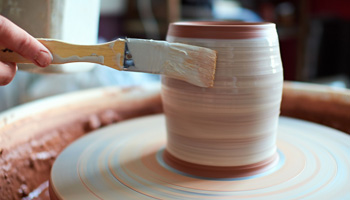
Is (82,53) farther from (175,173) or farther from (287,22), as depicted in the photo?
(287,22)

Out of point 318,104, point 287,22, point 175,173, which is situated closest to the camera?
point 175,173

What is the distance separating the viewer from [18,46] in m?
0.57

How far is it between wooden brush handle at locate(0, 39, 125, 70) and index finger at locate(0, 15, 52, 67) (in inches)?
0.7

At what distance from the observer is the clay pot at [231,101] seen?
24.9 inches

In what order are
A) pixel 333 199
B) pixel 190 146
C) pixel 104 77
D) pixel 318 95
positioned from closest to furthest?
pixel 333 199 < pixel 190 146 < pixel 318 95 < pixel 104 77

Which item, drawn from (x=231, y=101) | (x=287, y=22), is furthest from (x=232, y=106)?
(x=287, y=22)

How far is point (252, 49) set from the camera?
634 mm

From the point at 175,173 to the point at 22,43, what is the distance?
0.37 meters

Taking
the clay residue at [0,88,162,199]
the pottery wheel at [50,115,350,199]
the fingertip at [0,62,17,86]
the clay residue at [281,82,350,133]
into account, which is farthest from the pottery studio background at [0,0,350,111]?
the fingertip at [0,62,17,86]

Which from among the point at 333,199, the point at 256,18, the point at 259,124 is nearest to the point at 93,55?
A: the point at 259,124

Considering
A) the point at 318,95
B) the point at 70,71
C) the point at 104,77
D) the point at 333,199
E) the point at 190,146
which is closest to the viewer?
the point at 333,199

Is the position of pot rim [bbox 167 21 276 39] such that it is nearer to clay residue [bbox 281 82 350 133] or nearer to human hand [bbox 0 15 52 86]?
human hand [bbox 0 15 52 86]

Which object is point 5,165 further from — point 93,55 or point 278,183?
point 278,183

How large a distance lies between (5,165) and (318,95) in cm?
88
